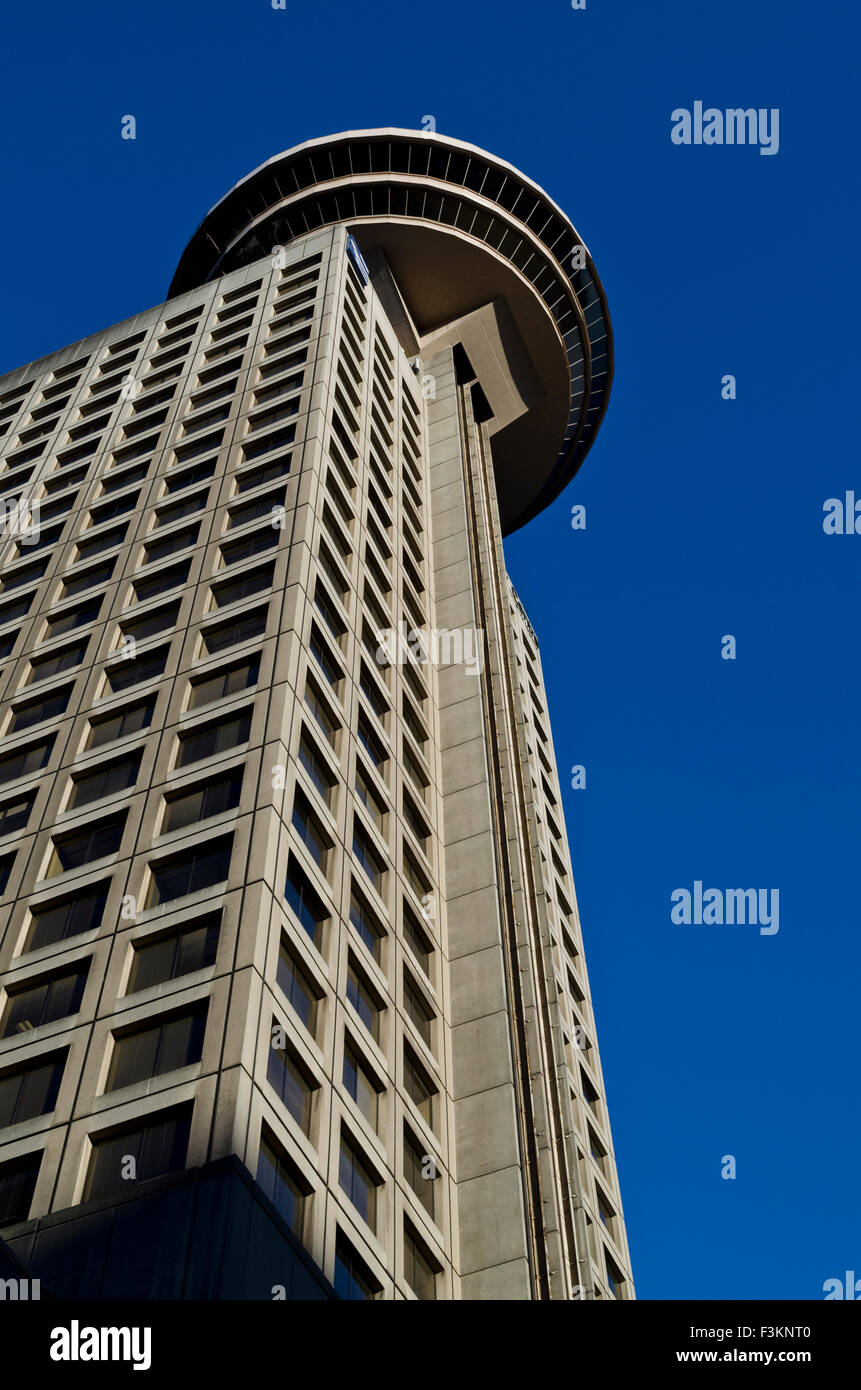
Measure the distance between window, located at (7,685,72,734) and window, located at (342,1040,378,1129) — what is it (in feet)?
48.9

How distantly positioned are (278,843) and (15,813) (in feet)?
32.4

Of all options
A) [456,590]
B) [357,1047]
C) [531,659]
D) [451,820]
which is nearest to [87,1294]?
[357,1047]

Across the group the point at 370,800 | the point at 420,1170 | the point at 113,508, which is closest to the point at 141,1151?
the point at 420,1170

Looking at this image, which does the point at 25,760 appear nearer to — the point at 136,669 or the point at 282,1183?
the point at 136,669

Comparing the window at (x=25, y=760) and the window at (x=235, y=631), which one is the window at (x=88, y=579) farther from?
the window at (x=25, y=760)

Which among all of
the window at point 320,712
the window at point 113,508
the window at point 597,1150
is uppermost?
the window at point 113,508

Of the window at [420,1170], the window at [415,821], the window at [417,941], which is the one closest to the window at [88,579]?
the window at [415,821]

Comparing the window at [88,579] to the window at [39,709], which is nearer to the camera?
the window at [39,709]

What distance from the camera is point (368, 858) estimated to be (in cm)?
3722

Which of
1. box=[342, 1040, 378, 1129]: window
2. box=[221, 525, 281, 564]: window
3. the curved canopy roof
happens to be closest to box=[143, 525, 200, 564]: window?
box=[221, 525, 281, 564]: window

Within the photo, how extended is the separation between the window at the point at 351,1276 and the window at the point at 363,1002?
6230 mm

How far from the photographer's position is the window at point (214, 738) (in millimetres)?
34594

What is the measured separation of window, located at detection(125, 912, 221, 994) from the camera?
2839cm
